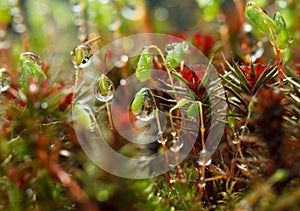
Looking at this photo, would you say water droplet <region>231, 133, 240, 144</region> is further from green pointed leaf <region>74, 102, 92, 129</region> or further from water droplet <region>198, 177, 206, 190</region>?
green pointed leaf <region>74, 102, 92, 129</region>

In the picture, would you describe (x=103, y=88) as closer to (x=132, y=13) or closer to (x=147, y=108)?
(x=147, y=108)

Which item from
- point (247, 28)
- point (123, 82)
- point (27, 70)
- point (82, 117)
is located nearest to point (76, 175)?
point (82, 117)

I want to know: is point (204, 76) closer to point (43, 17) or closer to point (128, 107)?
point (128, 107)

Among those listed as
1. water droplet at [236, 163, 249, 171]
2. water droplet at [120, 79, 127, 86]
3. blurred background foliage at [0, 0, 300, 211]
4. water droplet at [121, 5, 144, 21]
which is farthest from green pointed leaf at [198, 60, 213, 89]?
water droplet at [121, 5, 144, 21]

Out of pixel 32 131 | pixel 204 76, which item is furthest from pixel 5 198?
pixel 204 76

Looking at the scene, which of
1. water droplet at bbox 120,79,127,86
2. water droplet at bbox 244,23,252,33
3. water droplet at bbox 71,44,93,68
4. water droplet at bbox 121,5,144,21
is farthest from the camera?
water droplet at bbox 121,5,144,21

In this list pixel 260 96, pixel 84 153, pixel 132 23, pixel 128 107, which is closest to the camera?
pixel 260 96
